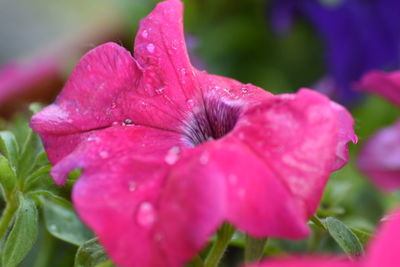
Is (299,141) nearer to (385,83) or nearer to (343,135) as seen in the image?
(343,135)

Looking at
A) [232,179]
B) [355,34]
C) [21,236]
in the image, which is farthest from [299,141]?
[355,34]

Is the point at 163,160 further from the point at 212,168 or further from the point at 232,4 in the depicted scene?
the point at 232,4

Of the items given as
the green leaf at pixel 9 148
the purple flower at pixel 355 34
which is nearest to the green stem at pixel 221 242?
the green leaf at pixel 9 148

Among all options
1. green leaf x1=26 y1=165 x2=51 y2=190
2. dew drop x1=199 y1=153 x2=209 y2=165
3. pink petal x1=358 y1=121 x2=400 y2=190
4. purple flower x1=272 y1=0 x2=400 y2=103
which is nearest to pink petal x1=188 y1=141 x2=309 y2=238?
dew drop x1=199 y1=153 x2=209 y2=165

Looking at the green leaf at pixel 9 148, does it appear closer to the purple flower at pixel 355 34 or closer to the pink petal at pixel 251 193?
the pink petal at pixel 251 193

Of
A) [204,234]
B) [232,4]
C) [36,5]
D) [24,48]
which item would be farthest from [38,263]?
[36,5]

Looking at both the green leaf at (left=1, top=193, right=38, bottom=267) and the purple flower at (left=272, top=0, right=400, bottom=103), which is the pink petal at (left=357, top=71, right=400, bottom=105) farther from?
→ the purple flower at (left=272, top=0, right=400, bottom=103)
